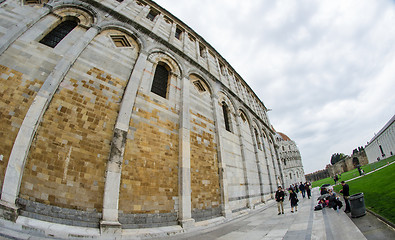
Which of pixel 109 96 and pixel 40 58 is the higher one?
pixel 40 58

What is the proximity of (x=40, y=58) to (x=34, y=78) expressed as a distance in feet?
2.89

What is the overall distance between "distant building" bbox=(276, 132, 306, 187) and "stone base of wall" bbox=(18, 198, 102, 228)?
1854 inches

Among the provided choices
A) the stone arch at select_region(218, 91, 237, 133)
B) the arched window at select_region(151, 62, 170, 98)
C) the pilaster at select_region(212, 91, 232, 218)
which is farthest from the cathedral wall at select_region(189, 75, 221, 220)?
the stone arch at select_region(218, 91, 237, 133)

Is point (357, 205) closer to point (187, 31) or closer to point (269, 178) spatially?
point (269, 178)

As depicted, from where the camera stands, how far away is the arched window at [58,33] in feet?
20.0

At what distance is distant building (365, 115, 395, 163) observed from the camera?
31.4 m

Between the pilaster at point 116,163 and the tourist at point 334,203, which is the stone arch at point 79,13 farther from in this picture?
the tourist at point 334,203

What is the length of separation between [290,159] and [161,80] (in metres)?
50.4

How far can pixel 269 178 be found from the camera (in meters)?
14.4

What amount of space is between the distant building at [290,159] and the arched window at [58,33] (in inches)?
1873

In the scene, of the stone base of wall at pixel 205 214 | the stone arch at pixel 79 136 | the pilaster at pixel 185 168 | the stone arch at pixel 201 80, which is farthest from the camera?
the stone arch at pixel 201 80

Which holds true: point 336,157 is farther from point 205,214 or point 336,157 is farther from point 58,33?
point 58,33

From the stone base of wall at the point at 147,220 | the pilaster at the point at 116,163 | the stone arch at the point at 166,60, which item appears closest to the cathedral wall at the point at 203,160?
the stone base of wall at the point at 147,220

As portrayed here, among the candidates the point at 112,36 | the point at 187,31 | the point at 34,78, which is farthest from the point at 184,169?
the point at 187,31
